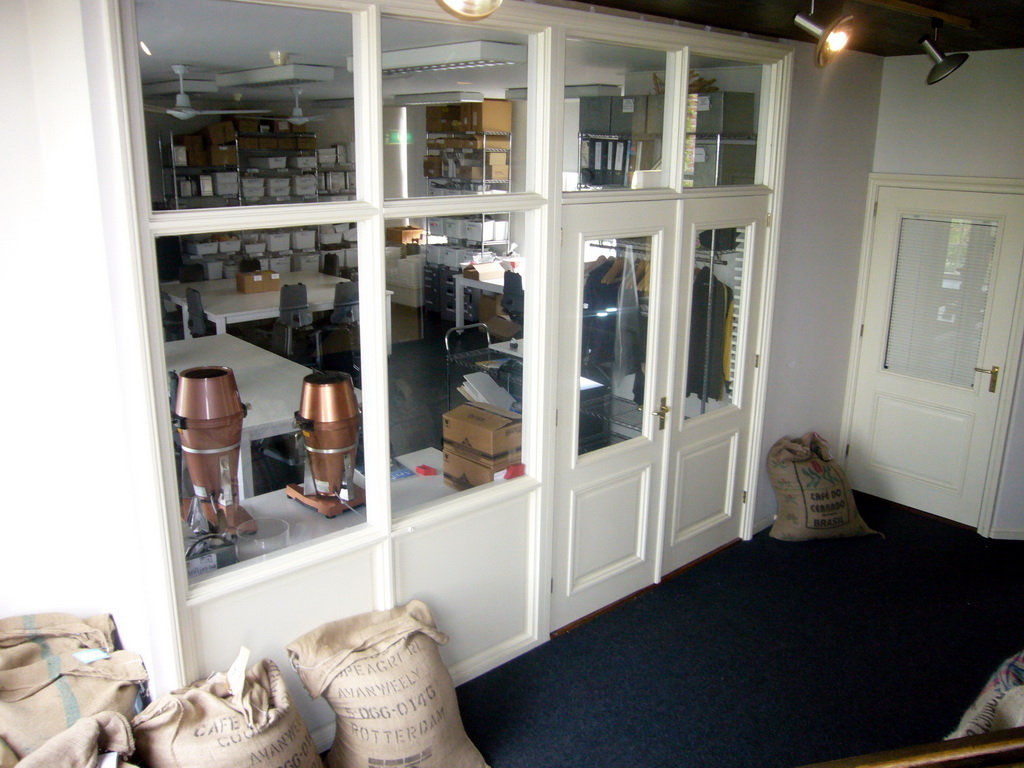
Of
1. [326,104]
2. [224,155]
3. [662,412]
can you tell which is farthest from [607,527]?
[224,155]

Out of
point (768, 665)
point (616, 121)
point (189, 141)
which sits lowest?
point (768, 665)

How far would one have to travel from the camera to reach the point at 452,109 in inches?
339

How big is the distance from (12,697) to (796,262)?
377 cm

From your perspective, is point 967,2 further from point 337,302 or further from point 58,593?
point 337,302

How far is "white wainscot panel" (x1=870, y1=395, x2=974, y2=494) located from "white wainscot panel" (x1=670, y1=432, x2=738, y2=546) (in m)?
1.22

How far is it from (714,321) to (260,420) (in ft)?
7.19

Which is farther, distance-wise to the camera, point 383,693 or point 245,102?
point 245,102

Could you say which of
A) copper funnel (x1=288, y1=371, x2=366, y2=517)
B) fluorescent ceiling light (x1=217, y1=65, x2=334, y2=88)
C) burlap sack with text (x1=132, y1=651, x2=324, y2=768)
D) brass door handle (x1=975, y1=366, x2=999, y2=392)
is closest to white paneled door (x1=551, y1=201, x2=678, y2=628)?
copper funnel (x1=288, y1=371, x2=366, y2=517)

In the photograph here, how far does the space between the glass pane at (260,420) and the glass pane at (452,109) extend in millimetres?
799

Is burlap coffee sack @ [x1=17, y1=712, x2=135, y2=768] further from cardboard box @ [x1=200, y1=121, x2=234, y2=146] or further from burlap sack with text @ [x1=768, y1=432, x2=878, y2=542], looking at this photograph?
cardboard box @ [x1=200, y1=121, x2=234, y2=146]

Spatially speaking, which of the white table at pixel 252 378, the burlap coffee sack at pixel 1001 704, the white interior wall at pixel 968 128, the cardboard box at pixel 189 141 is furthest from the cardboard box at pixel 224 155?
the burlap coffee sack at pixel 1001 704

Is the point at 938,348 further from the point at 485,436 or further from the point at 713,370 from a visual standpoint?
the point at 485,436

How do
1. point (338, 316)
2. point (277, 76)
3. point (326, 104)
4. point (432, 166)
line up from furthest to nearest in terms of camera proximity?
point (326, 104) < point (432, 166) < point (338, 316) < point (277, 76)

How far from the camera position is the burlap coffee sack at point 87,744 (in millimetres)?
1955
